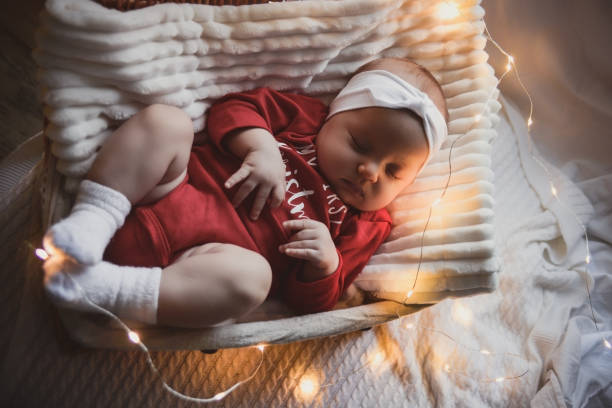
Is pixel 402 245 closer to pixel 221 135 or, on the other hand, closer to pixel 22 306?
pixel 221 135

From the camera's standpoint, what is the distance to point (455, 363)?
1101mm

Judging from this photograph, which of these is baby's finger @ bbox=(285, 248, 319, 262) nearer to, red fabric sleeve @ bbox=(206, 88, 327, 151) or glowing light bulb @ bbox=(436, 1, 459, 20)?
red fabric sleeve @ bbox=(206, 88, 327, 151)

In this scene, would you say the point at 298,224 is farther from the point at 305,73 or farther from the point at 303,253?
the point at 305,73

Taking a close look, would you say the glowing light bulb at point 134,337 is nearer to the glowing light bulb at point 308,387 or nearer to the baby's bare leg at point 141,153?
the baby's bare leg at point 141,153

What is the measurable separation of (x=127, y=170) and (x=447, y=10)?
2.67 ft

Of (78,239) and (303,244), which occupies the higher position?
(78,239)

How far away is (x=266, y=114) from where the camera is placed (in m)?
A: 0.96

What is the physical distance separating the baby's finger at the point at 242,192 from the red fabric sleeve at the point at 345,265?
175mm

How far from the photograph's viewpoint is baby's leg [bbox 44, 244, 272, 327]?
66 centimetres

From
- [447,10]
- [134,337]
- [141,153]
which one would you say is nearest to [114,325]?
[134,337]

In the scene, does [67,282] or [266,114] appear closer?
[67,282]

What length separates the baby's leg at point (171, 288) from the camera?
663 mm

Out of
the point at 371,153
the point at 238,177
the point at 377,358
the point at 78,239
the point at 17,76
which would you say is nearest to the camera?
the point at 78,239

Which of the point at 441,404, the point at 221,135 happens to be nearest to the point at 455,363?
the point at 441,404
